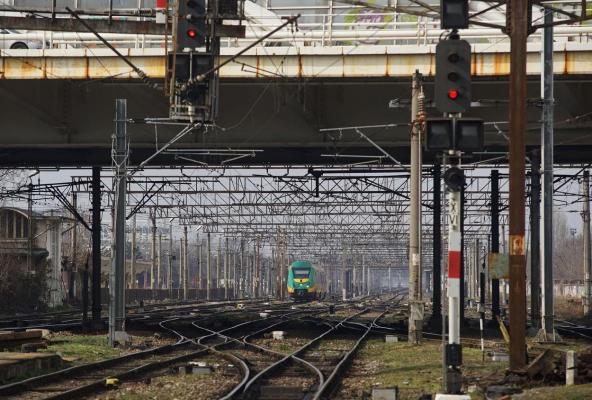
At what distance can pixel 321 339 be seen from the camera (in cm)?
3412

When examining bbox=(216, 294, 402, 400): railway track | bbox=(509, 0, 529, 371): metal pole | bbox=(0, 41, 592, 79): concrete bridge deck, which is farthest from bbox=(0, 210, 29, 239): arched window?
bbox=(509, 0, 529, 371): metal pole

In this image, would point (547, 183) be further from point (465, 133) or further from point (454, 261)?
point (465, 133)

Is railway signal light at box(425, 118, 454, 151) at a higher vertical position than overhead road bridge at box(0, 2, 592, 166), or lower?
lower

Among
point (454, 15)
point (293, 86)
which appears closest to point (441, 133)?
point (454, 15)

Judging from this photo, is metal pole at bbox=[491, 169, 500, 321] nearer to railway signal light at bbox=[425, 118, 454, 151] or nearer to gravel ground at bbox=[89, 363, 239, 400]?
gravel ground at bbox=[89, 363, 239, 400]

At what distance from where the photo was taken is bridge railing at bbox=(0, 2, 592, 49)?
91.2 feet

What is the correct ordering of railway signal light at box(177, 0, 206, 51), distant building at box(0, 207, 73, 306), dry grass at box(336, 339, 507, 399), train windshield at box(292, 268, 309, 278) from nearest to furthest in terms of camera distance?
railway signal light at box(177, 0, 206, 51)
dry grass at box(336, 339, 507, 399)
distant building at box(0, 207, 73, 306)
train windshield at box(292, 268, 309, 278)

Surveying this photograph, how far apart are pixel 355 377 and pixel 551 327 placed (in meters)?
7.35

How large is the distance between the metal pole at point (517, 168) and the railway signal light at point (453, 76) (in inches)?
172

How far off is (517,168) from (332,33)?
11.5 m

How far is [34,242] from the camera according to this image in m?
67.9

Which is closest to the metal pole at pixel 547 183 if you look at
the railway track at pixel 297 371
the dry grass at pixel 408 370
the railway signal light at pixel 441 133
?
the dry grass at pixel 408 370

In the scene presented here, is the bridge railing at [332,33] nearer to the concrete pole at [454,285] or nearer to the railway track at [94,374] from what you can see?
the railway track at [94,374]

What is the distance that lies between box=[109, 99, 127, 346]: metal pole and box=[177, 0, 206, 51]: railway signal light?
1076 cm
